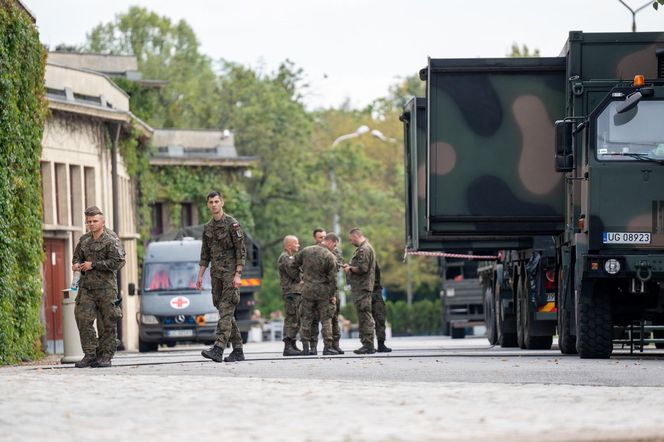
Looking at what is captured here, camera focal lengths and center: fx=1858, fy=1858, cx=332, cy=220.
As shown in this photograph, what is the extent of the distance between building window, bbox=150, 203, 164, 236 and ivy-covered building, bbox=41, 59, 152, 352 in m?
9.62

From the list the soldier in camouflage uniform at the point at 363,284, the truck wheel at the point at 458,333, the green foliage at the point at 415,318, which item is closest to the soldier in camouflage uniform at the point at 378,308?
the soldier in camouflage uniform at the point at 363,284

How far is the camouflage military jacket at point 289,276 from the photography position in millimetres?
27516

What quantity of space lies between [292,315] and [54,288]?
41.2 feet

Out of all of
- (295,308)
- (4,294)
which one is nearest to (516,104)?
(295,308)

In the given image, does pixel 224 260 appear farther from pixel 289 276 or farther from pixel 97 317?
pixel 289 276

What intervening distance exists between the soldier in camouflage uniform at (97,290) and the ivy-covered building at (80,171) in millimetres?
14244

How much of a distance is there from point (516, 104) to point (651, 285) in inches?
135

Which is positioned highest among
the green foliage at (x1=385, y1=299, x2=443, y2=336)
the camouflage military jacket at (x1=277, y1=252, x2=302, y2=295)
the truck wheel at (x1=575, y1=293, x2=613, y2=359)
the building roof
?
the building roof

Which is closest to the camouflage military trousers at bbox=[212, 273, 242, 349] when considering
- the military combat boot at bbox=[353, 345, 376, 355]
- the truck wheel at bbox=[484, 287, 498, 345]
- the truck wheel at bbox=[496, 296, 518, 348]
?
the military combat boot at bbox=[353, 345, 376, 355]

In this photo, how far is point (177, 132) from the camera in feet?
209

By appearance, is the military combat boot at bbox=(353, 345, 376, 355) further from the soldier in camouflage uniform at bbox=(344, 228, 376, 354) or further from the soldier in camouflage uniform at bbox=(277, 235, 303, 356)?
the soldier in camouflage uniform at bbox=(277, 235, 303, 356)

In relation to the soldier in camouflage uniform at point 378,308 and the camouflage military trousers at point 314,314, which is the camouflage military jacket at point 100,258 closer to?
the camouflage military trousers at point 314,314

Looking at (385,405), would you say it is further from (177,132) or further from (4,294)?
(177,132)

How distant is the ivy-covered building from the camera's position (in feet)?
127
